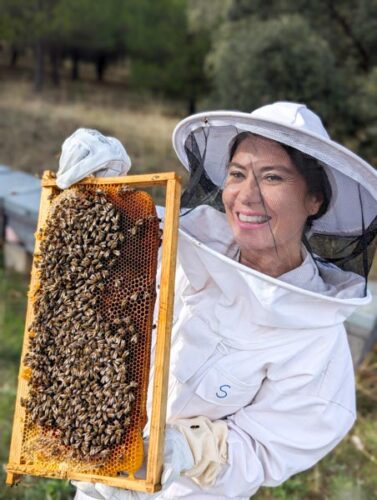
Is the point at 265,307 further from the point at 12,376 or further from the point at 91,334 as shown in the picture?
the point at 12,376

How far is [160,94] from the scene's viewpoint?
17.8 meters

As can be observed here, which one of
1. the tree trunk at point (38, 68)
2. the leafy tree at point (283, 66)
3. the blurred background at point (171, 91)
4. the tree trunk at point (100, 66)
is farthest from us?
the tree trunk at point (100, 66)

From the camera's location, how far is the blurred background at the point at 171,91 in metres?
4.35

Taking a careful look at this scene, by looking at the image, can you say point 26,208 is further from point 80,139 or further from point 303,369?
point 303,369

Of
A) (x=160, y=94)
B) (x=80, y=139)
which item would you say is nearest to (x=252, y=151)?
(x=80, y=139)

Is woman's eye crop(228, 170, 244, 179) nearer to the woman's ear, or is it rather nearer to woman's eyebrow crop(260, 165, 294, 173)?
woman's eyebrow crop(260, 165, 294, 173)

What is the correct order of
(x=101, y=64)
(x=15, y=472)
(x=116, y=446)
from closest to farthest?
(x=116, y=446)
(x=15, y=472)
(x=101, y=64)

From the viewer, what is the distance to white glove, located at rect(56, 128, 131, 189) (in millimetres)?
2002

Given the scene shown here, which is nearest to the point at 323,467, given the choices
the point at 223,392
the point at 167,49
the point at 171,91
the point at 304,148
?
the point at 223,392

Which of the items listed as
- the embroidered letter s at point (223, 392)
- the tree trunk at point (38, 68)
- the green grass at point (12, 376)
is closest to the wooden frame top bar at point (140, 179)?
the embroidered letter s at point (223, 392)

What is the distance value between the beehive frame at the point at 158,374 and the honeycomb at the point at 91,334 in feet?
0.09

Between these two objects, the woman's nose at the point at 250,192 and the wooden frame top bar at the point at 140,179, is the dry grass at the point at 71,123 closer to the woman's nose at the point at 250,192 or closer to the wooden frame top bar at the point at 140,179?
the wooden frame top bar at the point at 140,179

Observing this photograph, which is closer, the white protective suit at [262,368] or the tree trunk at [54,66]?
the white protective suit at [262,368]

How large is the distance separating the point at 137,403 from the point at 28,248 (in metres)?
4.62
